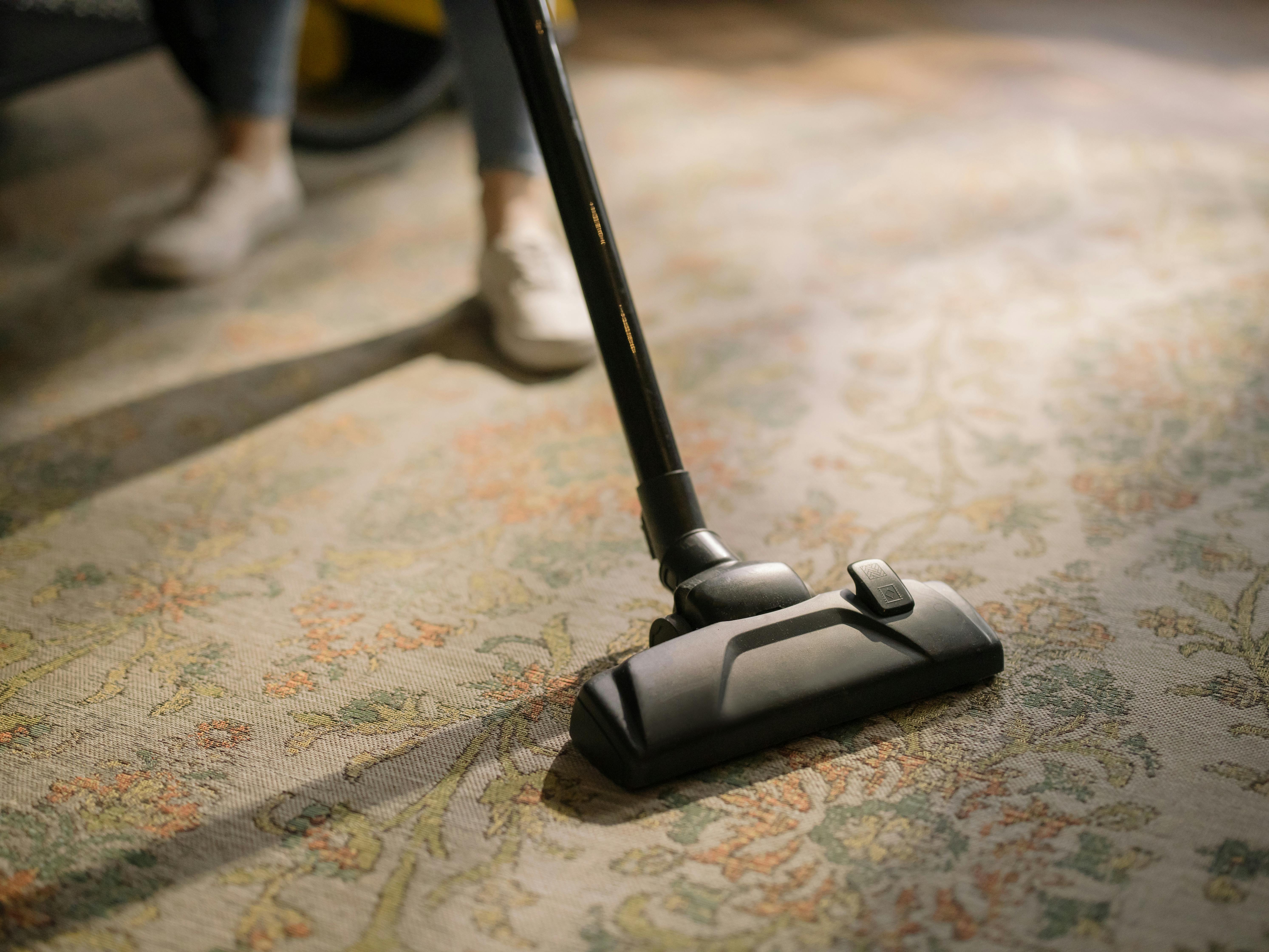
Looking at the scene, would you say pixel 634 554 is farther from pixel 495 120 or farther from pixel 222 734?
pixel 495 120

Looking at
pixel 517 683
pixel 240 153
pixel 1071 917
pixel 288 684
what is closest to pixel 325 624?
pixel 288 684

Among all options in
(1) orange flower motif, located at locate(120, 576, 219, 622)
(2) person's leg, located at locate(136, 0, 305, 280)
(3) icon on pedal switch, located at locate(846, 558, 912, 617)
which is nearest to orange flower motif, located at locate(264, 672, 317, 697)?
(1) orange flower motif, located at locate(120, 576, 219, 622)

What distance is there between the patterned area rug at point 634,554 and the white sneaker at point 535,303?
0.14 feet

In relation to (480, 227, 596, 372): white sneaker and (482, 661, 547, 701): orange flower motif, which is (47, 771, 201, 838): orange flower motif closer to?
(482, 661, 547, 701): orange flower motif

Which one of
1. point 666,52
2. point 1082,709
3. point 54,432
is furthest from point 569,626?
point 666,52

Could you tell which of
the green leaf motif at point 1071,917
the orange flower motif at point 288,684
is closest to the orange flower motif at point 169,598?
the orange flower motif at point 288,684

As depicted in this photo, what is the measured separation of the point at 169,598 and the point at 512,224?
63cm

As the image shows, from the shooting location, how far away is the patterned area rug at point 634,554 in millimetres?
555

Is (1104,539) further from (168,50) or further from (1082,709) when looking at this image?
(168,50)

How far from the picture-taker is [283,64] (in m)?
1.41

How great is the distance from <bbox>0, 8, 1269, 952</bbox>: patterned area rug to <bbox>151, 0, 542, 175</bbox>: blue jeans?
20 cm

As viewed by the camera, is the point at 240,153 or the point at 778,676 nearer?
the point at 778,676

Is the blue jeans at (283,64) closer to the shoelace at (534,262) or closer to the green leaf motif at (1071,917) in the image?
the shoelace at (534,262)

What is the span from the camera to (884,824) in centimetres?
58
